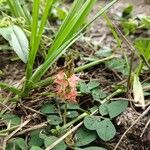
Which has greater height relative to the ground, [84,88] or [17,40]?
[17,40]

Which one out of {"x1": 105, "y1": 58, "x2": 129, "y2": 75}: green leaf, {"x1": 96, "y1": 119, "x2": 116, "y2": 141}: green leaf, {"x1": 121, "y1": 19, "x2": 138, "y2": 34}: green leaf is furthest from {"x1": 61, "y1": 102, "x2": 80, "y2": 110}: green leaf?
{"x1": 121, "y1": 19, "x2": 138, "y2": 34}: green leaf

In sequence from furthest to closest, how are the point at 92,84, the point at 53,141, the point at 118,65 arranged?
the point at 118,65 < the point at 92,84 < the point at 53,141

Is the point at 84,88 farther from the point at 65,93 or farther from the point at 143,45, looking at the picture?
the point at 143,45

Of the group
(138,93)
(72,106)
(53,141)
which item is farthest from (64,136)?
(138,93)

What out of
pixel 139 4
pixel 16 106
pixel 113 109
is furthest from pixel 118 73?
pixel 139 4

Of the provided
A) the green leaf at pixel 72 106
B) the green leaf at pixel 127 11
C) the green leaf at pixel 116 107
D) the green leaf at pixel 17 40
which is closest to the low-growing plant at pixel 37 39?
the green leaf at pixel 17 40

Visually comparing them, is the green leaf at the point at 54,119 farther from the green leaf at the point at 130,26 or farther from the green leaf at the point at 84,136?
the green leaf at the point at 130,26
